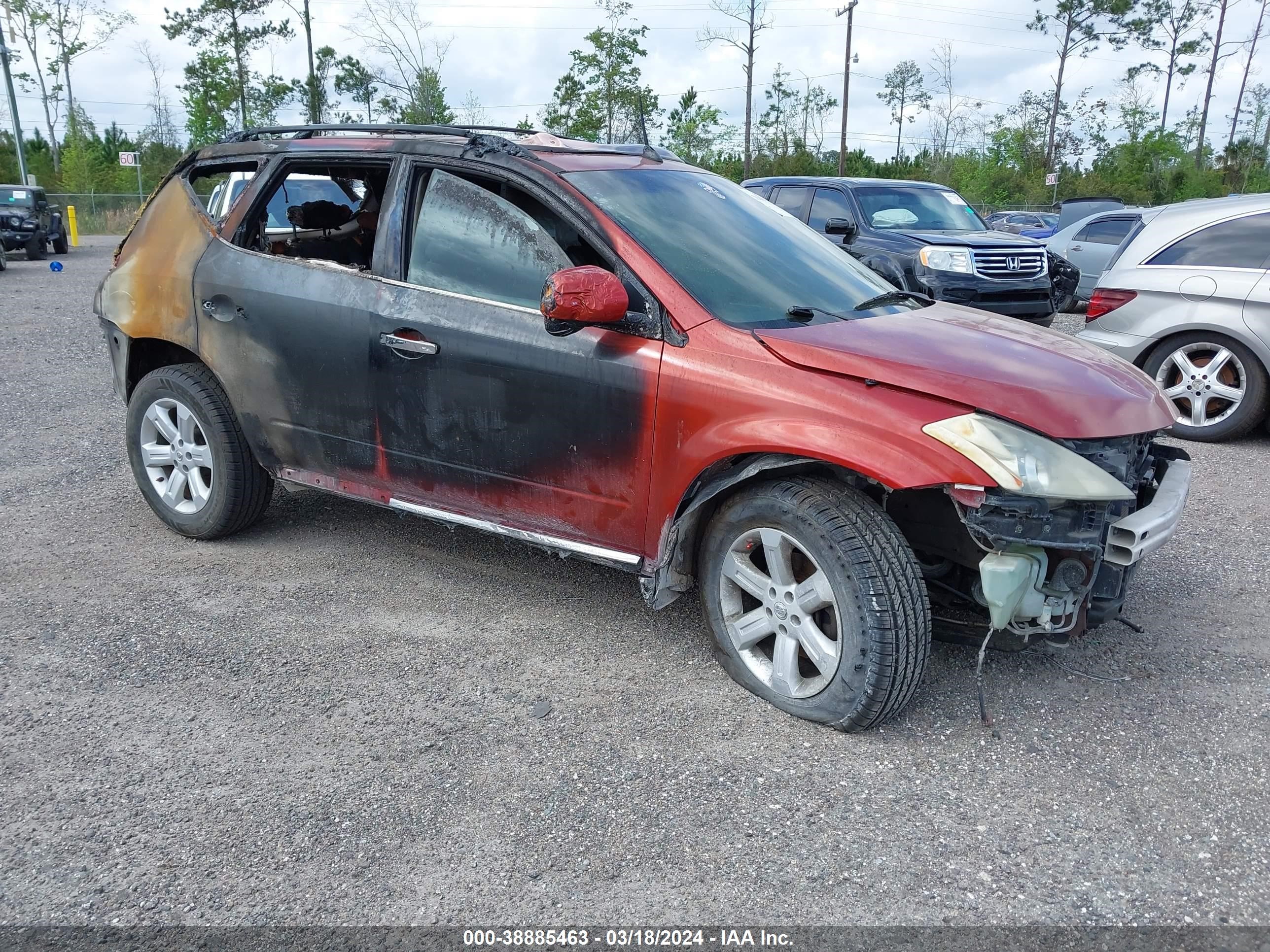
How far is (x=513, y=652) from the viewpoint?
384 centimetres

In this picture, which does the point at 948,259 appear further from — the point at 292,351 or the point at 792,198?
the point at 292,351

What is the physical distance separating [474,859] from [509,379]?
68.2 inches

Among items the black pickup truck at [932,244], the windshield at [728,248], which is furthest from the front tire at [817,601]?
the black pickup truck at [932,244]

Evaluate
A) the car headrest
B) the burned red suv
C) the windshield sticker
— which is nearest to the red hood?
the burned red suv

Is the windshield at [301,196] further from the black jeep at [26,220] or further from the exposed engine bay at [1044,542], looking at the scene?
the black jeep at [26,220]

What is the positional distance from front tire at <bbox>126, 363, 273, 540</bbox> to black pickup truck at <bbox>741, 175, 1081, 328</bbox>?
591cm

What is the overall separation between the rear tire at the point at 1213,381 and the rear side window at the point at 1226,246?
54 cm

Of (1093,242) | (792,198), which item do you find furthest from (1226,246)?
(1093,242)

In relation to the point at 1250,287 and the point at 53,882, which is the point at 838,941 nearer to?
the point at 53,882

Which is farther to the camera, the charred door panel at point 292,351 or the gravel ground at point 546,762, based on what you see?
the charred door panel at point 292,351

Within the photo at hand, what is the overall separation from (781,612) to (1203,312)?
529 cm

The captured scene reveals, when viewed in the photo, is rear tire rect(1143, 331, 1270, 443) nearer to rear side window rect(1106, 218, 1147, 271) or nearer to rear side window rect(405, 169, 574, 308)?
rear side window rect(1106, 218, 1147, 271)

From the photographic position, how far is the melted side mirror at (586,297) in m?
3.34

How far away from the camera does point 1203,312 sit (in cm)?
700
